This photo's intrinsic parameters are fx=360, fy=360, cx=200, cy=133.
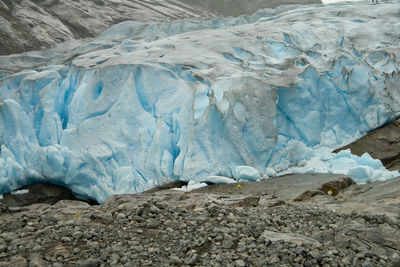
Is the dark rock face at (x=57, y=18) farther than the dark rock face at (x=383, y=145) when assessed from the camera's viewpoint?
Yes

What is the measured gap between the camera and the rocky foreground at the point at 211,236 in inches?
123

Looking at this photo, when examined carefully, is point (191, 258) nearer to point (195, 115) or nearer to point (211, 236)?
point (211, 236)

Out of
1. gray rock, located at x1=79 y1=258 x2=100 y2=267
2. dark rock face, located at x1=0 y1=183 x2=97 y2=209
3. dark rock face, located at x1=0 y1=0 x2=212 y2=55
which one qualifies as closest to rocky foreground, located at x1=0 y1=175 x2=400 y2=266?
gray rock, located at x1=79 y1=258 x2=100 y2=267

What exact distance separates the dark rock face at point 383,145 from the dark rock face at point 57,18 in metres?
Result: 18.0

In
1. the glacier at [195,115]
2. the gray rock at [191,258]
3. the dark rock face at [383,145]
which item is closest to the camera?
the gray rock at [191,258]

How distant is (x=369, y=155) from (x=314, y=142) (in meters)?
1.27

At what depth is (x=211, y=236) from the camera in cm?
356

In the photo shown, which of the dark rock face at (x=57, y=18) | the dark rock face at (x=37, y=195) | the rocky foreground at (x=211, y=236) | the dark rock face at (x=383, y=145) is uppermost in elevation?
the dark rock face at (x=57, y=18)

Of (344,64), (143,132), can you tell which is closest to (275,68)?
(344,64)

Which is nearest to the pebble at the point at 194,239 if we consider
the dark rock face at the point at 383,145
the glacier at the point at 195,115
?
the glacier at the point at 195,115

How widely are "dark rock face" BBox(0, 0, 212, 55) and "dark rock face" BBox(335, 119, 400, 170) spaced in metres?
18.0

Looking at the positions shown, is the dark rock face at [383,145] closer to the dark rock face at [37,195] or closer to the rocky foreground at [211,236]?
the rocky foreground at [211,236]

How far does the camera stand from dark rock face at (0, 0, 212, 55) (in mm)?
20703

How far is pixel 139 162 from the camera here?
26.6ft
